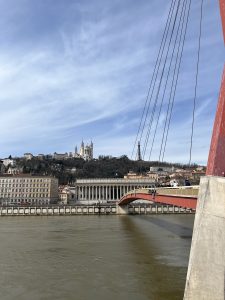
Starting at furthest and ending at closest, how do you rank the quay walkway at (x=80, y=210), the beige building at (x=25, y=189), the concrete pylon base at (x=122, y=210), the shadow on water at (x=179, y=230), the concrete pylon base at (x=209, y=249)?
the beige building at (x=25, y=189) → the quay walkway at (x=80, y=210) → the concrete pylon base at (x=122, y=210) → the shadow on water at (x=179, y=230) → the concrete pylon base at (x=209, y=249)

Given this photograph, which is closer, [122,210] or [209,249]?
[209,249]

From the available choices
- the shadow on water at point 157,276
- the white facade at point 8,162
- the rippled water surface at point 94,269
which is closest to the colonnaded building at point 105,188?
the rippled water surface at point 94,269

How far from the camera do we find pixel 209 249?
927cm

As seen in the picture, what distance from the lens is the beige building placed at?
104125mm

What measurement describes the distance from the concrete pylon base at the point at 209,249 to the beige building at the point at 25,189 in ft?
319

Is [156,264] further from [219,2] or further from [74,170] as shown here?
[74,170]

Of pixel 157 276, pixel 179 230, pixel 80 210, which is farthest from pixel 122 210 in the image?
pixel 157 276

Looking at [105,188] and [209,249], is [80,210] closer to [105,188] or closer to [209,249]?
[105,188]

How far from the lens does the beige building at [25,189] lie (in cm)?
10412

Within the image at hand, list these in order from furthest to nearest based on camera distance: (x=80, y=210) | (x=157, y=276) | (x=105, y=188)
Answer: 1. (x=105, y=188)
2. (x=80, y=210)
3. (x=157, y=276)

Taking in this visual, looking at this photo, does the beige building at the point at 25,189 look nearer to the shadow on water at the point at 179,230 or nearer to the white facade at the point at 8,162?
the shadow on water at the point at 179,230

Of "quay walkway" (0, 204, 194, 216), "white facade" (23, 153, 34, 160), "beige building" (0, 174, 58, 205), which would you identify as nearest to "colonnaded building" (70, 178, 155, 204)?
"beige building" (0, 174, 58, 205)

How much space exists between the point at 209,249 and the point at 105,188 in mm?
100260

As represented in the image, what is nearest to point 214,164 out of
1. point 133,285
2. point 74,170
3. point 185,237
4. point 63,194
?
point 133,285
